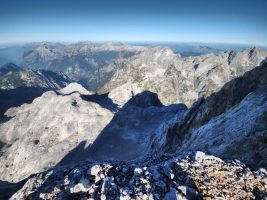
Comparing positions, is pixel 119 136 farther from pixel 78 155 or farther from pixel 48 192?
pixel 48 192

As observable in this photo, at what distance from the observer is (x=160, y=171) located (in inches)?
857

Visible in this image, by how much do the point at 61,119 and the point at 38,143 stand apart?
565 inches

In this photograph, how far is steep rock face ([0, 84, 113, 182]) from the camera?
310ft

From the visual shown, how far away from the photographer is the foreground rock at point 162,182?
1925 centimetres

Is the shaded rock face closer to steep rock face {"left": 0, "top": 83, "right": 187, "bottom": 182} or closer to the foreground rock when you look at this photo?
the foreground rock

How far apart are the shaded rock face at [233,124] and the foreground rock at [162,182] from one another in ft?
11.7

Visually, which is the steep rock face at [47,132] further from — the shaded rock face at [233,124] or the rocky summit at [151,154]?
the shaded rock face at [233,124]

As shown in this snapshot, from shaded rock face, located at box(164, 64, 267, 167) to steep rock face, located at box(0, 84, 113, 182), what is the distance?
4392 cm

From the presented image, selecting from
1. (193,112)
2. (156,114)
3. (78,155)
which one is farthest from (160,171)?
(156,114)

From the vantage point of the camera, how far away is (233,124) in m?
37.6

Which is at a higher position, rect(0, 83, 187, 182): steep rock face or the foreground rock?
the foreground rock

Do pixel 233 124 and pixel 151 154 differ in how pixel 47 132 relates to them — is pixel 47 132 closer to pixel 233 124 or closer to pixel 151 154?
pixel 151 154

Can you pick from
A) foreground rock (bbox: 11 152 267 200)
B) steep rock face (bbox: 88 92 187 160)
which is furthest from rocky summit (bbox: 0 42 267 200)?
steep rock face (bbox: 88 92 187 160)

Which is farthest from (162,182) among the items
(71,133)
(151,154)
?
(71,133)
